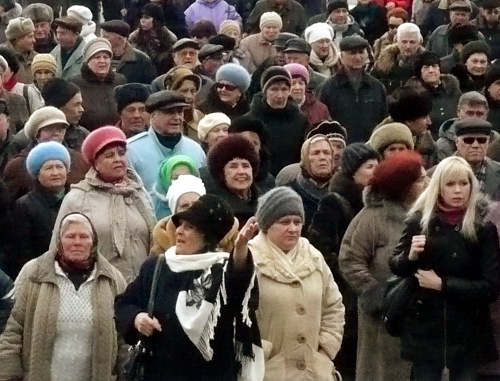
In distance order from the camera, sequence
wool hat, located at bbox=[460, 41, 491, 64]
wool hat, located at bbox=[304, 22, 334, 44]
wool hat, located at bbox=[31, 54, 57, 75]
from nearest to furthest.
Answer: wool hat, located at bbox=[31, 54, 57, 75], wool hat, located at bbox=[460, 41, 491, 64], wool hat, located at bbox=[304, 22, 334, 44]

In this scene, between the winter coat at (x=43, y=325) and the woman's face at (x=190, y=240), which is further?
the winter coat at (x=43, y=325)

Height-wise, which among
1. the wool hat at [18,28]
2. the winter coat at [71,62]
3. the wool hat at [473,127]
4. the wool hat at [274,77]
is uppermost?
the wool hat at [18,28]

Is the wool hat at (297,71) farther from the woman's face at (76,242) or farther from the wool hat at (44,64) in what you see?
the woman's face at (76,242)

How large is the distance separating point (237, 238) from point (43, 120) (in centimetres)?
435

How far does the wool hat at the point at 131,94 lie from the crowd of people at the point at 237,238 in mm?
18

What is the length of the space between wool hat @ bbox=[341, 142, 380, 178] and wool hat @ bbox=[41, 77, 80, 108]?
2888 millimetres

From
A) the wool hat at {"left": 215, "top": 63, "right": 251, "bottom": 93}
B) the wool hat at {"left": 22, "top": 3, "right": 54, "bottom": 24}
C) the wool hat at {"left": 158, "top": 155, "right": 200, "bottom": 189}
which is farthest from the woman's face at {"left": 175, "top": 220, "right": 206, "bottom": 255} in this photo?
the wool hat at {"left": 22, "top": 3, "right": 54, "bottom": 24}

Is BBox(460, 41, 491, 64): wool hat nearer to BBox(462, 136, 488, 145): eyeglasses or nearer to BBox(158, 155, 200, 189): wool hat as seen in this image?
BBox(462, 136, 488, 145): eyeglasses

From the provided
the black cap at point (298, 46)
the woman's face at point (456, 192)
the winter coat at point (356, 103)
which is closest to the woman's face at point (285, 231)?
the woman's face at point (456, 192)

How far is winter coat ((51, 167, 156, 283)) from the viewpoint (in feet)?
30.3

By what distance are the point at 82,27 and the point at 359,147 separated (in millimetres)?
6872

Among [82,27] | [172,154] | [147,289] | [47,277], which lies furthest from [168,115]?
[82,27]

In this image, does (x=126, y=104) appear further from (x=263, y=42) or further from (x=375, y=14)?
(x=375, y=14)

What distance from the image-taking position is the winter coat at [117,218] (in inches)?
364
